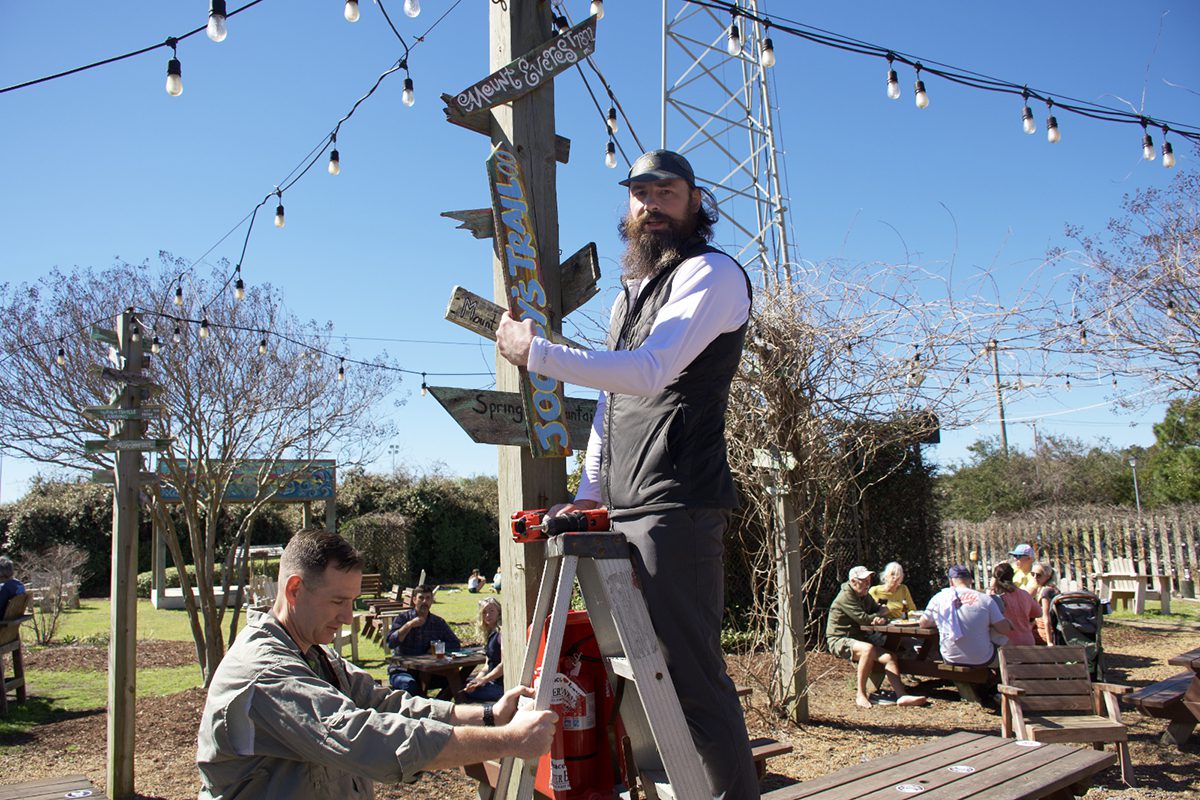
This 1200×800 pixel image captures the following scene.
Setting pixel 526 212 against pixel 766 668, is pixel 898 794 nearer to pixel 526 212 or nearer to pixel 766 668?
pixel 526 212

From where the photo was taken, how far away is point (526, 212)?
340 cm

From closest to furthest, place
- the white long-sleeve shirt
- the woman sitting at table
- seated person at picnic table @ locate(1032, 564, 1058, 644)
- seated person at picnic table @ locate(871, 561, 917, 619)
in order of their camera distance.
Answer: the white long-sleeve shirt → the woman sitting at table → seated person at picnic table @ locate(1032, 564, 1058, 644) → seated person at picnic table @ locate(871, 561, 917, 619)

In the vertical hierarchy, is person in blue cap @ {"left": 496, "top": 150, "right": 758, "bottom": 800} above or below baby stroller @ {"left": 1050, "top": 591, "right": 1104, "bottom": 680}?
above

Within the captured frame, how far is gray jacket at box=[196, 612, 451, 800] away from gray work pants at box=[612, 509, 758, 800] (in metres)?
0.58

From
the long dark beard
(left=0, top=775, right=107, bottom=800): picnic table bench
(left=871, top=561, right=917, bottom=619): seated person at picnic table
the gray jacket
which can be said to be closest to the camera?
the gray jacket

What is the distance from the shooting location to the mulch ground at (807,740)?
5766 millimetres

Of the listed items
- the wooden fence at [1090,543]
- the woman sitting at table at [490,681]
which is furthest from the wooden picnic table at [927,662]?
the wooden fence at [1090,543]

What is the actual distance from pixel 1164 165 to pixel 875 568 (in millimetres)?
6761

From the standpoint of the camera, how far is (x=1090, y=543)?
639 inches

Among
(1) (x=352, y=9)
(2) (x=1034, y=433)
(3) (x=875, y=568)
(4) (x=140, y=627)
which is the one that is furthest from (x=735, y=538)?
(2) (x=1034, y=433)

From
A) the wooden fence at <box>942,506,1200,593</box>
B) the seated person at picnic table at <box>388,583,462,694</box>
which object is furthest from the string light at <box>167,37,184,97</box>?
the wooden fence at <box>942,506,1200,593</box>

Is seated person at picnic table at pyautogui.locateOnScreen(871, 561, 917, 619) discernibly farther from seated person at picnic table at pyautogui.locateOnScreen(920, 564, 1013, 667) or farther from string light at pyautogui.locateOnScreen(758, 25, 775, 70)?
string light at pyautogui.locateOnScreen(758, 25, 775, 70)

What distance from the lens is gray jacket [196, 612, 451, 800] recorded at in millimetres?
1790

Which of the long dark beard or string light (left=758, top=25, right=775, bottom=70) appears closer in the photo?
the long dark beard
